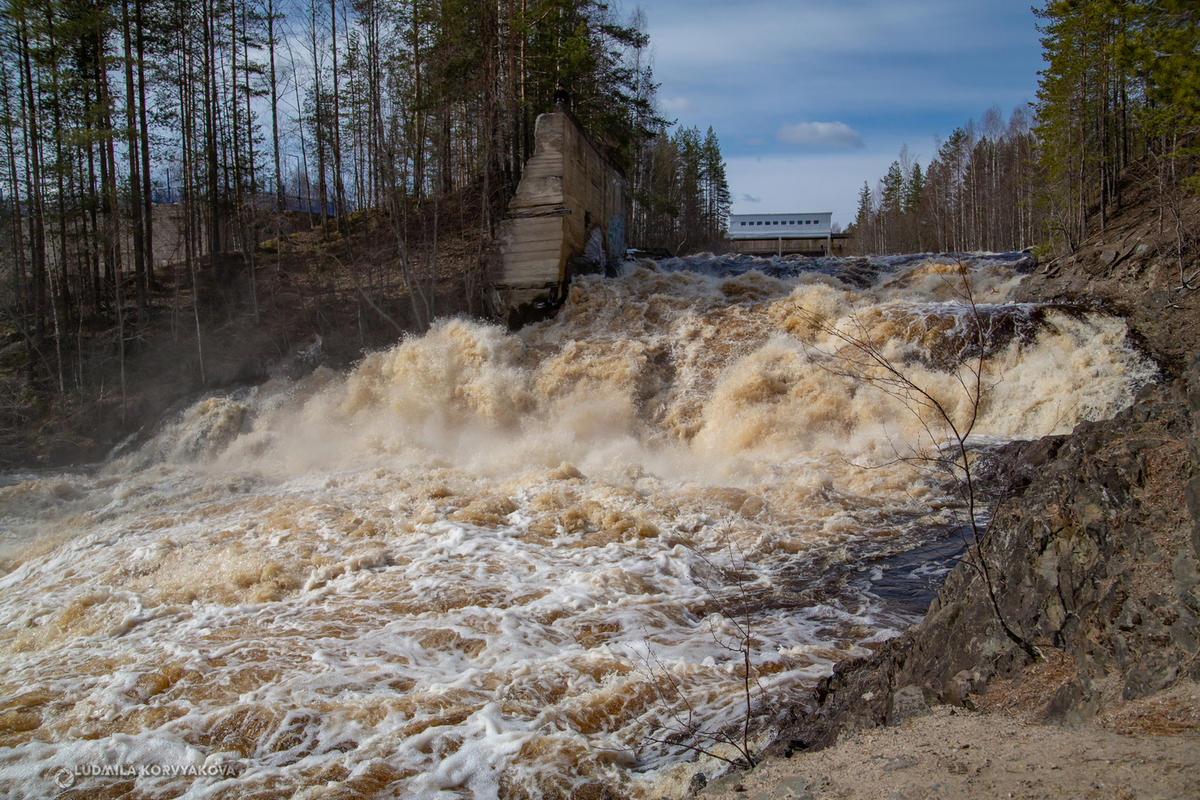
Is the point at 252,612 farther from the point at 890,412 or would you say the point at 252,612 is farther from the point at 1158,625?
the point at 890,412

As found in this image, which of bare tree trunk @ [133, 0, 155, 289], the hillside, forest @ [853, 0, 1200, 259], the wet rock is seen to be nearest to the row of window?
Answer: forest @ [853, 0, 1200, 259]

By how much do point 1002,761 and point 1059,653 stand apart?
95 centimetres

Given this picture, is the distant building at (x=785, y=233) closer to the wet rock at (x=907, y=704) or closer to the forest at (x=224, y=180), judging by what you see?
the forest at (x=224, y=180)

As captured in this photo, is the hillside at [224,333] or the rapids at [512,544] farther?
the hillside at [224,333]

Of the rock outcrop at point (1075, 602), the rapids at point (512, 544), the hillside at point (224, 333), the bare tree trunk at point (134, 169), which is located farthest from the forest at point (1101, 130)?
the bare tree trunk at point (134, 169)

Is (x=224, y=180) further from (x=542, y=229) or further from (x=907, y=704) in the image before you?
(x=907, y=704)

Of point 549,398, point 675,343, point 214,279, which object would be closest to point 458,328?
point 549,398

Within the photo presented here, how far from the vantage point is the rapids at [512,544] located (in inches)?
179

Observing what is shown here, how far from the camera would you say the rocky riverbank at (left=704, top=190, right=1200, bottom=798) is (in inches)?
104

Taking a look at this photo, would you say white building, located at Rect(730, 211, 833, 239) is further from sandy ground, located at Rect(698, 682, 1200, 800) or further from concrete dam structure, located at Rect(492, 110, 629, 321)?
sandy ground, located at Rect(698, 682, 1200, 800)

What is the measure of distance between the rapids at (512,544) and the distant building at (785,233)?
138ft

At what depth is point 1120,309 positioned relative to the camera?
38.6 ft

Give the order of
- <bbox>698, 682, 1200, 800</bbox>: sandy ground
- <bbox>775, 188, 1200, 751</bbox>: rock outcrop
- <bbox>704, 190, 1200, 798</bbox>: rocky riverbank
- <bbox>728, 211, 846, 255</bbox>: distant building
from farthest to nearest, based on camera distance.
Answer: <bbox>728, 211, 846, 255</bbox>: distant building < <bbox>775, 188, 1200, 751</bbox>: rock outcrop < <bbox>704, 190, 1200, 798</bbox>: rocky riverbank < <bbox>698, 682, 1200, 800</bbox>: sandy ground

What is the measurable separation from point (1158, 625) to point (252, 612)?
6819mm
